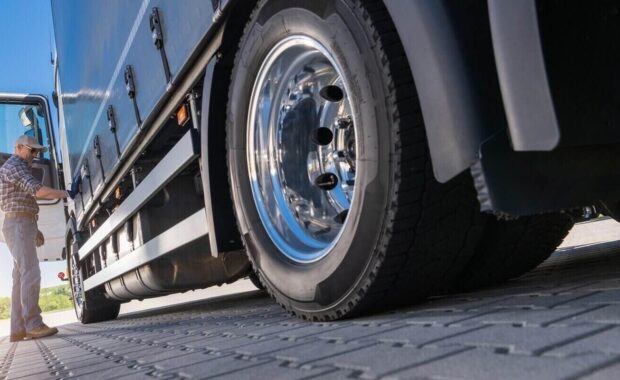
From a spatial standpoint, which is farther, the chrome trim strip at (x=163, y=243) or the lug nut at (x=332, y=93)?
the chrome trim strip at (x=163, y=243)

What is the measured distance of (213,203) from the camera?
265cm

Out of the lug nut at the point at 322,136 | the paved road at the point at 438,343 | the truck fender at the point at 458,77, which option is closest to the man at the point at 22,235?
the paved road at the point at 438,343

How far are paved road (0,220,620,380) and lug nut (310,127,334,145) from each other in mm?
707

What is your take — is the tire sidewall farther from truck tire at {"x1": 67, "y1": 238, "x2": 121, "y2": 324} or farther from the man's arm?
truck tire at {"x1": 67, "y1": 238, "x2": 121, "y2": 324}

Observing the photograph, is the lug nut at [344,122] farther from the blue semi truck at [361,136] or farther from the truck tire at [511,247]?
the truck tire at [511,247]

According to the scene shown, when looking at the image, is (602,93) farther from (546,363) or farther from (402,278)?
(402,278)

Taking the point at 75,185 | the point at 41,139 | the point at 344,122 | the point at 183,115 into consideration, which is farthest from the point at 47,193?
the point at 344,122

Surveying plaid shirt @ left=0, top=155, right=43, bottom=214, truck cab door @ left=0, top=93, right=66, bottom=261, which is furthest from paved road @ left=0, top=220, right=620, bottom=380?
truck cab door @ left=0, top=93, right=66, bottom=261

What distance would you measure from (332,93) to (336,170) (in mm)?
298

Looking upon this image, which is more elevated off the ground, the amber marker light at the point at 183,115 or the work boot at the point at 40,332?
the amber marker light at the point at 183,115

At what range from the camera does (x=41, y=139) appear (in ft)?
28.5

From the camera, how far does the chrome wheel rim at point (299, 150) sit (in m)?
2.34

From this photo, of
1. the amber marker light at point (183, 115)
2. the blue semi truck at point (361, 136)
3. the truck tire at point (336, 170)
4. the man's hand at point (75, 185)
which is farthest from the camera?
the man's hand at point (75, 185)

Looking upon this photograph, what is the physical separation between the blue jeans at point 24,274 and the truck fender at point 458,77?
513 cm
